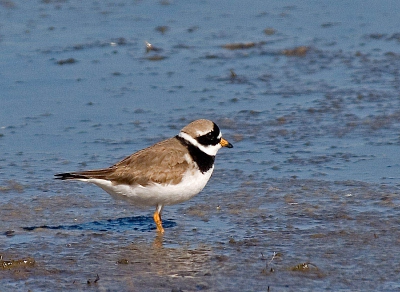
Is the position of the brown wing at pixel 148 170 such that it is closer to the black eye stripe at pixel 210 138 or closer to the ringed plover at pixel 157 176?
the ringed plover at pixel 157 176

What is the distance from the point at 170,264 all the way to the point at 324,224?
52.3 inches

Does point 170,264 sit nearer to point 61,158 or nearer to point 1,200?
point 1,200

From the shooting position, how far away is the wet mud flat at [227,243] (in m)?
5.30

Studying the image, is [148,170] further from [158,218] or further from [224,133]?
[224,133]

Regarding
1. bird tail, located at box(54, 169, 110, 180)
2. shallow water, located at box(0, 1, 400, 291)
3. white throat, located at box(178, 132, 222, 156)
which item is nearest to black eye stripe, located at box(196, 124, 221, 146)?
white throat, located at box(178, 132, 222, 156)

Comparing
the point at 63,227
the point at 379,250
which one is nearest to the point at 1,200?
the point at 63,227

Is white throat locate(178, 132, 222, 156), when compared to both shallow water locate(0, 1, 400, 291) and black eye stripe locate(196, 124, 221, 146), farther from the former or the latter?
shallow water locate(0, 1, 400, 291)

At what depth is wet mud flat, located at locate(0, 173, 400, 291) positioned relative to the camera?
17.4 ft

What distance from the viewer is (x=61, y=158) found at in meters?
7.99

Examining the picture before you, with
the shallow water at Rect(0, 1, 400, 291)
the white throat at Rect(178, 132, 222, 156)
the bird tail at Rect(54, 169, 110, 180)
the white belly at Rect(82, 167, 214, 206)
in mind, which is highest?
the white throat at Rect(178, 132, 222, 156)

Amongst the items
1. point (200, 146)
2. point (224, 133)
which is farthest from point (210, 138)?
point (224, 133)

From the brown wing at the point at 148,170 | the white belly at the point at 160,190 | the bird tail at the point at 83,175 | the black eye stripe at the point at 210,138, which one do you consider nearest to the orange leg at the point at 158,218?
the white belly at the point at 160,190

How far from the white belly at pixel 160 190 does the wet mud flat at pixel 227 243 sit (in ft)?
0.87

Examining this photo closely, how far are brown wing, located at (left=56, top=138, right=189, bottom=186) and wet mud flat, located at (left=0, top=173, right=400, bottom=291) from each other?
0.40 meters
